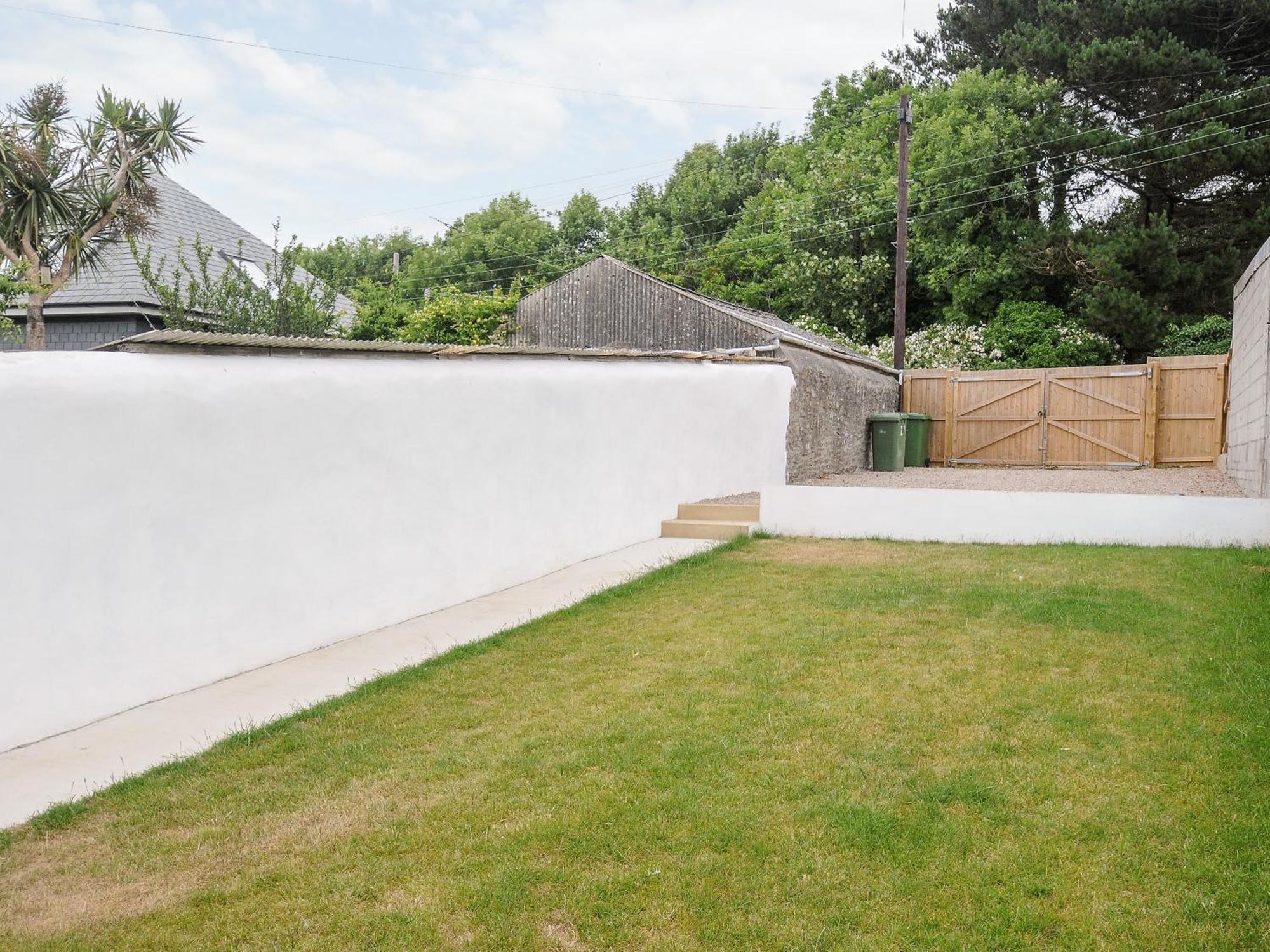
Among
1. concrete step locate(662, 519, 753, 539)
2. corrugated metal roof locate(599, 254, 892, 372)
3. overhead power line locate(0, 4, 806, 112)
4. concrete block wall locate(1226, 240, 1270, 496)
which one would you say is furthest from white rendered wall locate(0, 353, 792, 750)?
overhead power line locate(0, 4, 806, 112)

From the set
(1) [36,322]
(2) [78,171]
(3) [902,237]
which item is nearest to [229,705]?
(1) [36,322]

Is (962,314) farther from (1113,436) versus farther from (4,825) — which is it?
(4,825)

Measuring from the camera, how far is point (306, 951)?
102 inches

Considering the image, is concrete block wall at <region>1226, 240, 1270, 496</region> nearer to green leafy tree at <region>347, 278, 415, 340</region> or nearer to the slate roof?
the slate roof

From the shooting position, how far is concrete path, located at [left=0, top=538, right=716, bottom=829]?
3.86 m

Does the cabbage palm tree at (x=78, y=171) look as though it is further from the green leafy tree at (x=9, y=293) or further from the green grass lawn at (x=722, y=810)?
the green grass lawn at (x=722, y=810)

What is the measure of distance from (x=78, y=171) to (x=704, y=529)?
11348 millimetres

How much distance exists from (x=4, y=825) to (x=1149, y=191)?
2754 cm

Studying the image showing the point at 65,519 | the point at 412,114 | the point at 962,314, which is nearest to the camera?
the point at 65,519

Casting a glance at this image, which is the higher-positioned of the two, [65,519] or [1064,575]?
[65,519]

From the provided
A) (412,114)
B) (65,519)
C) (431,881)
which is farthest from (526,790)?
(412,114)

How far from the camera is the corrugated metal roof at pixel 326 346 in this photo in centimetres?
497

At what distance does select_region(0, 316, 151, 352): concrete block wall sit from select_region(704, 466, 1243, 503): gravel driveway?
10.3 meters

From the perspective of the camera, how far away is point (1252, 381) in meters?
10.1
